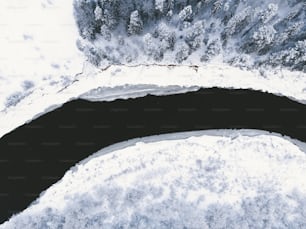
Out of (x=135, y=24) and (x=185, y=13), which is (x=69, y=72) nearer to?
(x=135, y=24)

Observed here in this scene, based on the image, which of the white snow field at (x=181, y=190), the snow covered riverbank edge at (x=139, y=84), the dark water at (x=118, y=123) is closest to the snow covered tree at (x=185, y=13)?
the snow covered riverbank edge at (x=139, y=84)

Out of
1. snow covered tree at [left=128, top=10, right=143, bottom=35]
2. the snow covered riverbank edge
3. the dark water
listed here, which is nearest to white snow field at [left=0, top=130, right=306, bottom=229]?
the dark water

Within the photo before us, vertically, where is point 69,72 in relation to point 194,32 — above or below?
below

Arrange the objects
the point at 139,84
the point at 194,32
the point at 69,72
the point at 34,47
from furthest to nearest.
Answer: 1. the point at 34,47
2. the point at 194,32
3. the point at 69,72
4. the point at 139,84

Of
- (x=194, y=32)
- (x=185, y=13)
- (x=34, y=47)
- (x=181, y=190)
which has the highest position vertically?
(x=185, y=13)

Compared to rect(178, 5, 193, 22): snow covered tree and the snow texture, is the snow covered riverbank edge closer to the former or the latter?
the snow texture

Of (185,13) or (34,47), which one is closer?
(185,13)

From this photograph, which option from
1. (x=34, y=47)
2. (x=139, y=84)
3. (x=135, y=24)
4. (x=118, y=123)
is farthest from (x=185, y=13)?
(x=34, y=47)
